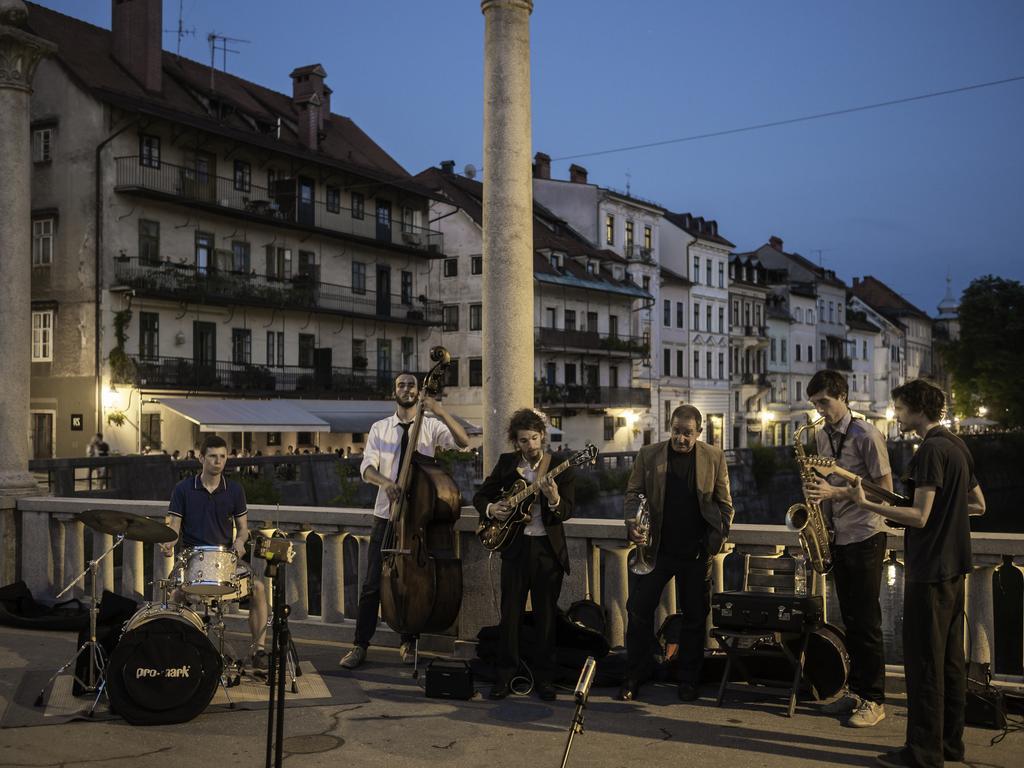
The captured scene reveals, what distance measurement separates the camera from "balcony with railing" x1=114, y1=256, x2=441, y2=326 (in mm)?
34062

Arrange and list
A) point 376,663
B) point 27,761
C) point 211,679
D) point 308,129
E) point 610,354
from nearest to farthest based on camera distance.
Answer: point 27,761 → point 211,679 → point 376,663 → point 308,129 → point 610,354

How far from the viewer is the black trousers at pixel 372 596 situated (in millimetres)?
7879

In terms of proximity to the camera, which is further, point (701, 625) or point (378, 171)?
point (378, 171)

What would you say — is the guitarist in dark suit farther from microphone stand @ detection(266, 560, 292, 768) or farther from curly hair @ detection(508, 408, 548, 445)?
microphone stand @ detection(266, 560, 292, 768)

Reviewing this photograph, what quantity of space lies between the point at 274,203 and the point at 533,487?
34.8m

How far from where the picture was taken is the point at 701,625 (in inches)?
273

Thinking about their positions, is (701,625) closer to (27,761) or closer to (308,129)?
(27,761)

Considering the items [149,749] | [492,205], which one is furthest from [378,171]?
[149,749]

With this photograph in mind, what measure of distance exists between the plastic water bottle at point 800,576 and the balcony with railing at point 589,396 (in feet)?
136

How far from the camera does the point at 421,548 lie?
7.38 meters

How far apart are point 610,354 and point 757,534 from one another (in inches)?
1883

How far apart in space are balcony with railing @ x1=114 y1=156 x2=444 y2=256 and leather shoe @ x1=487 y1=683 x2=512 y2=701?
96.6 feet

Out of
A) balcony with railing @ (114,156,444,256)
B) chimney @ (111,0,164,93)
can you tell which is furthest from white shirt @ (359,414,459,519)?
chimney @ (111,0,164,93)

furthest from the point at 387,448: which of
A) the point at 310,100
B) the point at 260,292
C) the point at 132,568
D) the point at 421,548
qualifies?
the point at 310,100
